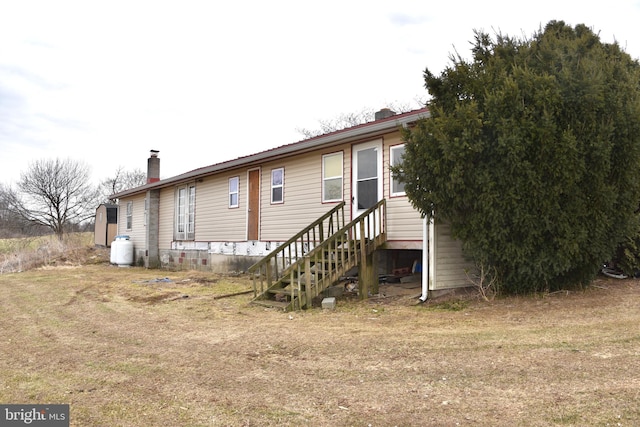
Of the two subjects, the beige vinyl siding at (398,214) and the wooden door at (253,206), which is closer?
the beige vinyl siding at (398,214)

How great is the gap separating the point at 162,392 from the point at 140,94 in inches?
667

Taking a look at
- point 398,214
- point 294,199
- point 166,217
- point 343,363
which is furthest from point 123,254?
Answer: point 343,363

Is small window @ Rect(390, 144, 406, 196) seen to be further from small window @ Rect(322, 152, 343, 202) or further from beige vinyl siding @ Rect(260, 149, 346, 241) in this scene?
beige vinyl siding @ Rect(260, 149, 346, 241)

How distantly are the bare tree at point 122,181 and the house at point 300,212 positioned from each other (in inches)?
1089

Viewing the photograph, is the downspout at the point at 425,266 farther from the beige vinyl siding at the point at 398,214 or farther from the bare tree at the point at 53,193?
the bare tree at the point at 53,193

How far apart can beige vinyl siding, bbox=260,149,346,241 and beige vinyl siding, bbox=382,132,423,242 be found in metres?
1.60

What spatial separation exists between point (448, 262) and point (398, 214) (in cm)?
137

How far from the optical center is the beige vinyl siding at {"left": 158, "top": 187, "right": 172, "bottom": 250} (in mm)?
18203

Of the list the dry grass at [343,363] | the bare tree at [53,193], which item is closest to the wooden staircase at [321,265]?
the dry grass at [343,363]

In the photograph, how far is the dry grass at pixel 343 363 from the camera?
3.34 metres

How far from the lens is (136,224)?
21484 millimetres

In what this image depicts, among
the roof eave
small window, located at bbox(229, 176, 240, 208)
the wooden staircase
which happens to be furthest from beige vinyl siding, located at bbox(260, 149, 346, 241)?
the wooden staircase

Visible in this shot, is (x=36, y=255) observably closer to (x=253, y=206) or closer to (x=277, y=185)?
(x=253, y=206)

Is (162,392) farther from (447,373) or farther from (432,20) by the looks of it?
(432,20)
